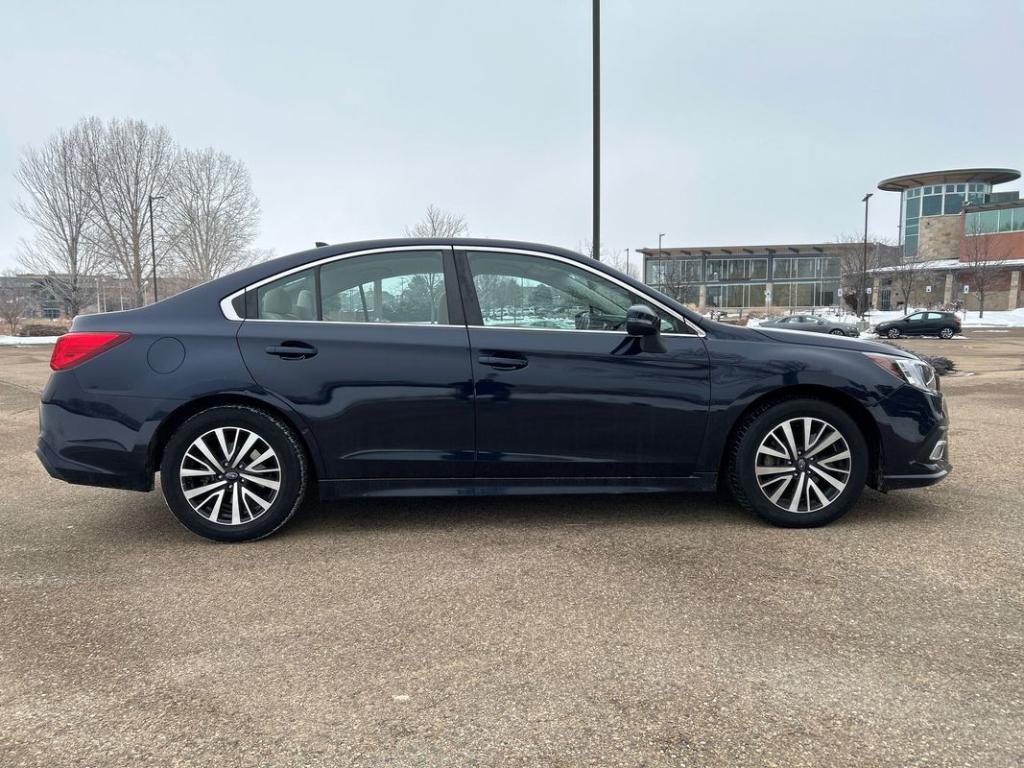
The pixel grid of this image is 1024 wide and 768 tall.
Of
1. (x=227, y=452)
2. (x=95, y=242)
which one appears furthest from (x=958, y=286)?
(x=227, y=452)

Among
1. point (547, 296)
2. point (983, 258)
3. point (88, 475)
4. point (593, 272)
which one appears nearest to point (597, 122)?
point (593, 272)

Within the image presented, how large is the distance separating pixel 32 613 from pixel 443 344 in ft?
7.09

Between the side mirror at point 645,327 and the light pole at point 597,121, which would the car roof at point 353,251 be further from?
the light pole at point 597,121

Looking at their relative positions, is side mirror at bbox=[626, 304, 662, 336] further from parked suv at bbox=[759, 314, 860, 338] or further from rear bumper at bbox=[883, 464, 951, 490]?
parked suv at bbox=[759, 314, 860, 338]

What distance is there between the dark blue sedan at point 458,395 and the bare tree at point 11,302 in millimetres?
44427

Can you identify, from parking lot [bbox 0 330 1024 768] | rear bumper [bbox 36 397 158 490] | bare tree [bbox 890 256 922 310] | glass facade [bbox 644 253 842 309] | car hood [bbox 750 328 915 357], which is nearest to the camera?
parking lot [bbox 0 330 1024 768]

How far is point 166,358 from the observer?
3.63 metres

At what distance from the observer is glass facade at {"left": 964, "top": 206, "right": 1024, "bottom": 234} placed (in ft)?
208

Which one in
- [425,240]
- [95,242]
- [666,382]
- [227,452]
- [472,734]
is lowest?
[472,734]

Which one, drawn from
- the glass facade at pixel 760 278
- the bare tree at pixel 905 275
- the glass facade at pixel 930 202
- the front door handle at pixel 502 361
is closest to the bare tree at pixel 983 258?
the bare tree at pixel 905 275

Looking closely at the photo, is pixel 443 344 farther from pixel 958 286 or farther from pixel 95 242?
pixel 958 286

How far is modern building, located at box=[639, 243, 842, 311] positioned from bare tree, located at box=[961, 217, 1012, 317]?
14.2 metres

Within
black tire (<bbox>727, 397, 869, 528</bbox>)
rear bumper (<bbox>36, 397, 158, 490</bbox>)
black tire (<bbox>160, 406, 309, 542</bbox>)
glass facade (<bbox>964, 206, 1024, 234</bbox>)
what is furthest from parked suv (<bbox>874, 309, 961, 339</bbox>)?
rear bumper (<bbox>36, 397, 158, 490</bbox>)

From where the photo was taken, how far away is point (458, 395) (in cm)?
370
